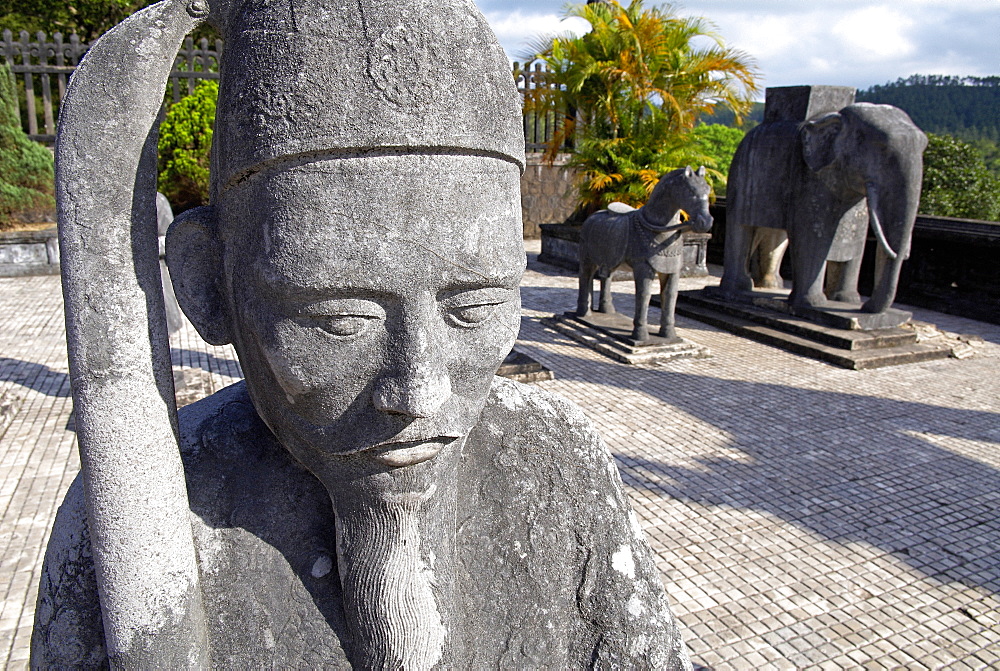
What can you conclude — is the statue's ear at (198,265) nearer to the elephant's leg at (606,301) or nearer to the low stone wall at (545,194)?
the elephant's leg at (606,301)

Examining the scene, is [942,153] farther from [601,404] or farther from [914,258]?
[601,404]

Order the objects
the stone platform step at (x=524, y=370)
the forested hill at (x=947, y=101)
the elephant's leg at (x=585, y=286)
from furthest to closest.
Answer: the forested hill at (x=947, y=101) < the elephant's leg at (x=585, y=286) < the stone platform step at (x=524, y=370)

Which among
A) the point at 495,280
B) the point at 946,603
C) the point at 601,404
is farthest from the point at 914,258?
the point at 495,280

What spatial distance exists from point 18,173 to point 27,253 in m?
1.75

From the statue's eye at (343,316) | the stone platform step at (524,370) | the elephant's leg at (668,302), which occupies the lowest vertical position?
the stone platform step at (524,370)

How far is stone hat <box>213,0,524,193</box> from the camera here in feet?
3.51

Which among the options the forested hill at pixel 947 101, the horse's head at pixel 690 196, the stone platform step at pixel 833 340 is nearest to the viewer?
the horse's head at pixel 690 196

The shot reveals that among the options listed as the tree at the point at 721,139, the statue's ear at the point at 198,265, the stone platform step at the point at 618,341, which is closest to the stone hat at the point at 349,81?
the statue's ear at the point at 198,265

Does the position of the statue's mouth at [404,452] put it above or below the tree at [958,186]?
below

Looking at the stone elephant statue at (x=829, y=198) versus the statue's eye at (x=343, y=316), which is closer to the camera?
the statue's eye at (x=343, y=316)

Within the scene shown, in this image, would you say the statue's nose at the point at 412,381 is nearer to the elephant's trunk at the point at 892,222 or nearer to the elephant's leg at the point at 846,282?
the elephant's trunk at the point at 892,222

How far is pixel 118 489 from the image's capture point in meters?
1.20

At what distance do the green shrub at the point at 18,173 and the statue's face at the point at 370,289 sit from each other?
11.9m

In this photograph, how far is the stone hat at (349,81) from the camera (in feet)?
3.51
